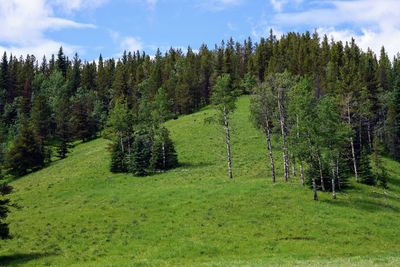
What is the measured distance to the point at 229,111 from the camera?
65125 millimetres

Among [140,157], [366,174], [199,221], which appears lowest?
[199,221]

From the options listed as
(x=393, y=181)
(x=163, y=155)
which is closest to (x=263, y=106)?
(x=163, y=155)

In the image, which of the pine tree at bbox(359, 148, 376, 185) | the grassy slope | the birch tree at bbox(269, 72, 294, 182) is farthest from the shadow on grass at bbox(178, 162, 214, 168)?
the pine tree at bbox(359, 148, 376, 185)

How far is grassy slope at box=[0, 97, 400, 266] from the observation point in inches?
1329

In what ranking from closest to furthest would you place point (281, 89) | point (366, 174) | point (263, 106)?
point (281, 89) → point (263, 106) → point (366, 174)

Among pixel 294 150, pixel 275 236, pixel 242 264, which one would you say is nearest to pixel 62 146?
pixel 294 150

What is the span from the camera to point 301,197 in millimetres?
49406

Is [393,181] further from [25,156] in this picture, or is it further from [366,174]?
[25,156]

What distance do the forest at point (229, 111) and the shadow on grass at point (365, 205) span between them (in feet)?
8.75

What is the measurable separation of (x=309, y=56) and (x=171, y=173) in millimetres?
88555

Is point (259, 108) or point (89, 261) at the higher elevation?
point (259, 108)

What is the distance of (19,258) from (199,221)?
16.3 meters

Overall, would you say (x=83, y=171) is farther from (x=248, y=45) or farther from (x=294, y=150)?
(x=248, y=45)

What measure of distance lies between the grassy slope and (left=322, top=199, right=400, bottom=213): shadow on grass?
12 cm
